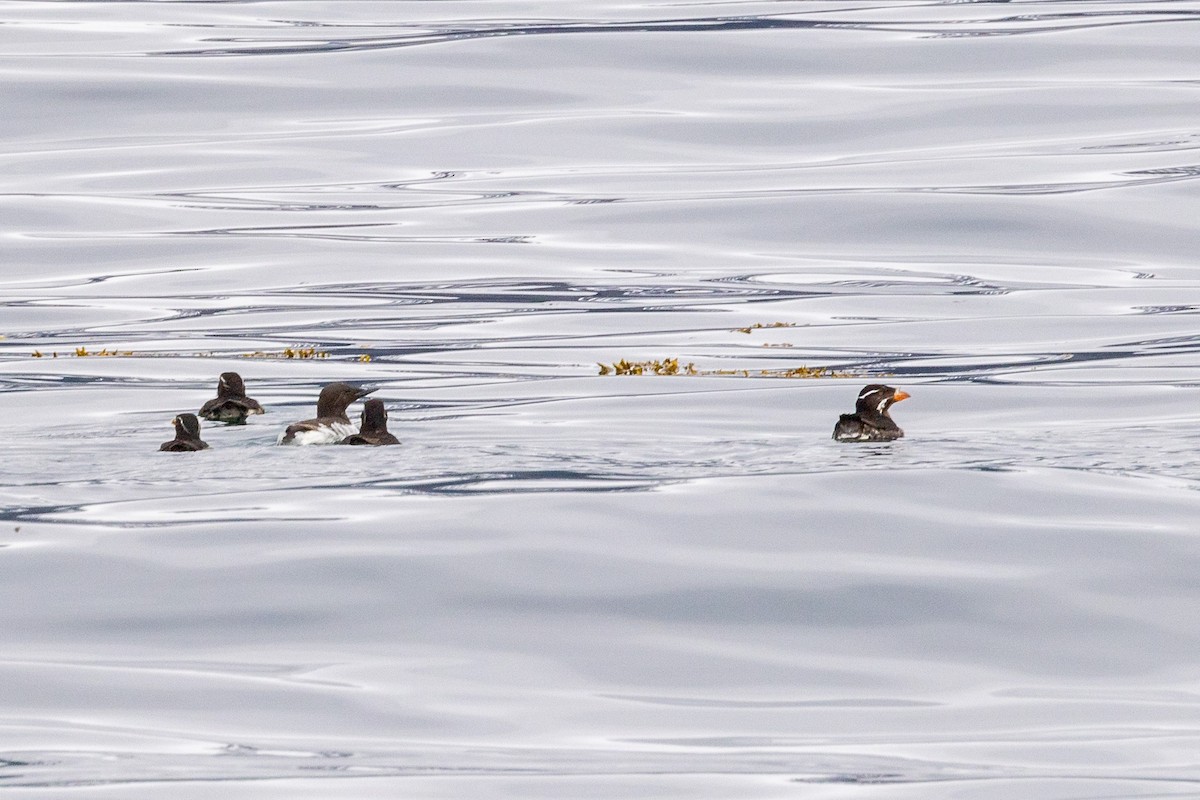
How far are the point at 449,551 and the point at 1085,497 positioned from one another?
135 inches

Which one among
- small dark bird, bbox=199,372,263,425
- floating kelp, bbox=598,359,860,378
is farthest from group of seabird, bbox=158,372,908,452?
floating kelp, bbox=598,359,860,378

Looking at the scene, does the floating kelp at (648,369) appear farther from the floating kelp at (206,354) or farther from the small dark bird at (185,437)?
the small dark bird at (185,437)

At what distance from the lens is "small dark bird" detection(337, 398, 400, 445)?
13.6 m

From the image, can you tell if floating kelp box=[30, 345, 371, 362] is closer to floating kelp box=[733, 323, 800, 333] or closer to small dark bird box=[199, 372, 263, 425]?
floating kelp box=[733, 323, 800, 333]

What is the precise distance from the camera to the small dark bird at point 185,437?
43.8 ft

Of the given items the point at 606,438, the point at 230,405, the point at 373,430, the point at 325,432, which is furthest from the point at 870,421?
the point at 230,405

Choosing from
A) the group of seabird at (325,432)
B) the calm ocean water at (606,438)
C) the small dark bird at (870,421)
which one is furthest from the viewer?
the group of seabird at (325,432)

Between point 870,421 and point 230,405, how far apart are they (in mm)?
4689

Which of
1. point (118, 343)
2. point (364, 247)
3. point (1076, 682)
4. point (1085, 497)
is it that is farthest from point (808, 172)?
point (1076, 682)

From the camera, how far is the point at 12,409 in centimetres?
1633

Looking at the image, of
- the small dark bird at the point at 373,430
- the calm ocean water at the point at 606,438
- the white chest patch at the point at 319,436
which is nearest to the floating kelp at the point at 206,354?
the calm ocean water at the point at 606,438

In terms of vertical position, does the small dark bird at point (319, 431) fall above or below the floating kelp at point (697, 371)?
below

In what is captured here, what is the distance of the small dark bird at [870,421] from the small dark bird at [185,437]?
13.1 ft

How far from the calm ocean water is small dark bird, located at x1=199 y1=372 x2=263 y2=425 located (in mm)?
165
